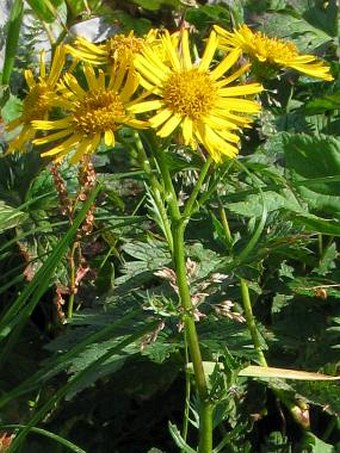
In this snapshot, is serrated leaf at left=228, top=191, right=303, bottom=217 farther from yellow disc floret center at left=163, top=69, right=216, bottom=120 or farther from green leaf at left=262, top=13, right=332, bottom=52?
green leaf at left=262, top=13, right=332, bottom=52

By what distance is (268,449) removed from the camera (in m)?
1.49

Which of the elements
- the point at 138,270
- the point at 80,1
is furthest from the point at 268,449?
the point at 80,1

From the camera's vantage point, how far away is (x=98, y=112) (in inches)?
46.4

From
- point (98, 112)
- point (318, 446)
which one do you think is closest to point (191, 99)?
point (98, 112)

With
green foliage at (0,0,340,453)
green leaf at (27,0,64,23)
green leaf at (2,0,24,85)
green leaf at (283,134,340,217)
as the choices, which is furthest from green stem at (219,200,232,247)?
green leaf at (27,0,64,23)

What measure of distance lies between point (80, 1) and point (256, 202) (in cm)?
72

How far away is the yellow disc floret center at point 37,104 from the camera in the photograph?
128 centimetres

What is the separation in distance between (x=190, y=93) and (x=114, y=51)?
0.15 metres

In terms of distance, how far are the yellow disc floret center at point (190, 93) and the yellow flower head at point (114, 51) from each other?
0.20 feet

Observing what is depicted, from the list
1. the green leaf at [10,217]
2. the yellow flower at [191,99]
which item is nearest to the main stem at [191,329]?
the yellow flower at [191,99]

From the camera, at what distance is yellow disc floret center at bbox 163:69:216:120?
46.2 inches

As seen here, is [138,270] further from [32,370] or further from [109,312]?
[32,370]

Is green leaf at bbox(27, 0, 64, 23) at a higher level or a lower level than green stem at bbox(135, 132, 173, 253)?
higher

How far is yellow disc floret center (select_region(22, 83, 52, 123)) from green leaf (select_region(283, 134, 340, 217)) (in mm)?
363
